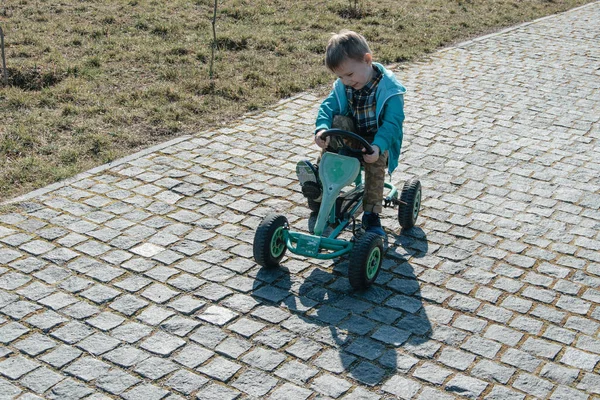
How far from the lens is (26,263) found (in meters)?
5.57

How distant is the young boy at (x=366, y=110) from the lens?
5402mm

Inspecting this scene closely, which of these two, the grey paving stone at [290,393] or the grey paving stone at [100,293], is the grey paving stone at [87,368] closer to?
the grey paving stone at [100,293]

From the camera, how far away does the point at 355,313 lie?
5.13 meters

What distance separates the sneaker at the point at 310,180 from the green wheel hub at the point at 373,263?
653mm

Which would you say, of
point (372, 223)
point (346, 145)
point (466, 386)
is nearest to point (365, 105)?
point (346, 145)

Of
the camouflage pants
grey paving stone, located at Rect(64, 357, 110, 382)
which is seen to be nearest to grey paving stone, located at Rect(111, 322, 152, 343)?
grey paving stone, located at Rect(64, 357, 110, 382)

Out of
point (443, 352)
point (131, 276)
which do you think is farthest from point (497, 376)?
point (131, 276)

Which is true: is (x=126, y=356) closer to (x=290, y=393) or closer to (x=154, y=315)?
(x=154, y=315)

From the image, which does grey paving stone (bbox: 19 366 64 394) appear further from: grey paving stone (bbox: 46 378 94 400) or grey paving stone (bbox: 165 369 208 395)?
grey paving stone (bbox: 165 369 208 395)

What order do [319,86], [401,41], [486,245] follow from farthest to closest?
[401,41] → [319,86] → [486,245]

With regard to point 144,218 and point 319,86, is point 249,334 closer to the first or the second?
point 144,218

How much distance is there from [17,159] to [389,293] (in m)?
3.76

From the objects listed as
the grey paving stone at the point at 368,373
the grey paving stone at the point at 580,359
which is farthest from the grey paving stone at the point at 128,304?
the grey paving stone at the point at 580,359

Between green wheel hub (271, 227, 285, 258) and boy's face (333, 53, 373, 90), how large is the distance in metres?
1.12
